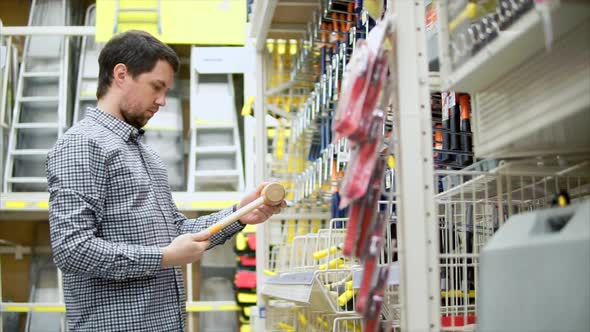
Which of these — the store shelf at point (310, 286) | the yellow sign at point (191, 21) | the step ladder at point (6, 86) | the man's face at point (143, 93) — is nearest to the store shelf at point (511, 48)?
the store shelf at point (310, 286)

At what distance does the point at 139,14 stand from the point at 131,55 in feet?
10.9

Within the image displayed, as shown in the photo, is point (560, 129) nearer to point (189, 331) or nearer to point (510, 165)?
point (510, 165)

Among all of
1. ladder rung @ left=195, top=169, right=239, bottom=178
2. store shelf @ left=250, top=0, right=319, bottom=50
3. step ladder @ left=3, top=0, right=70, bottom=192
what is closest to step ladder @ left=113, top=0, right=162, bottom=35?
step ladder @ left=3, top=0, right=70, bottom=192

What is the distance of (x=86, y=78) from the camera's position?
543 centimetres

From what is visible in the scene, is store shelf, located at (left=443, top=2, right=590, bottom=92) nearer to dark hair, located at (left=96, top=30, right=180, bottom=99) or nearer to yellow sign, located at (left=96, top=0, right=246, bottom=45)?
dark hair, located at (left=96, top=30, right=180, bottom=99)

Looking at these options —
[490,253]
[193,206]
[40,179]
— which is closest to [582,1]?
[490,253]

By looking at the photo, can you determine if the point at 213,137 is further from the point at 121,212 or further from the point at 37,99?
the point at 121,212

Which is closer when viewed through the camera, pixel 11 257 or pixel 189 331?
pixel 189 331

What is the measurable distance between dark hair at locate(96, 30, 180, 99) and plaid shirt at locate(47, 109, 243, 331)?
14 centimetres

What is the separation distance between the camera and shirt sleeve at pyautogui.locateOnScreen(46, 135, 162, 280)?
78.9 inches

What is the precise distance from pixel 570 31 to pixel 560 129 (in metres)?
0.20

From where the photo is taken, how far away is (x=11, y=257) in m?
5.91

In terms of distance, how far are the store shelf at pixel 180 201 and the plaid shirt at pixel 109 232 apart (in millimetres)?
2800

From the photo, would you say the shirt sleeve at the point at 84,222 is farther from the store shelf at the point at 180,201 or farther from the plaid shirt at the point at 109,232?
the store shelf at the point at 180,201
